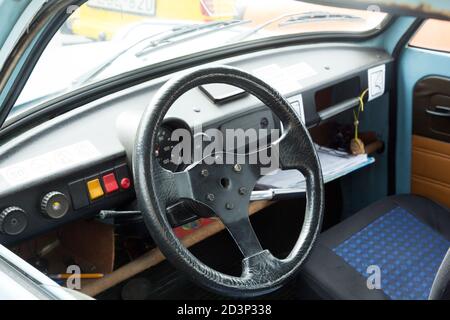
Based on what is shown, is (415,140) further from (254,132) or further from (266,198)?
(266,198)

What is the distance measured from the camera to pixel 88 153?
4.91 ft

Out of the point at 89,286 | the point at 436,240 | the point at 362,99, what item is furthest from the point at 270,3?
the point at 89,286

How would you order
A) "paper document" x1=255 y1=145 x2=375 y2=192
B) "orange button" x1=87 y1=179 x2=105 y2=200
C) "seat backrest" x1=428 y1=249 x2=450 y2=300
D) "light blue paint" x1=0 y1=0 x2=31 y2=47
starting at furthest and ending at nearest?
"paper document" x1=255 y1=145 x2=375 y2=192 → "orange button" x1=87 y1=179 x2=105 y2=200 → "light blue paint" x1=0 y1=0 x2=31 y2=47 → "seat backrest" x1=428 y1=249 x2=450 y2=300

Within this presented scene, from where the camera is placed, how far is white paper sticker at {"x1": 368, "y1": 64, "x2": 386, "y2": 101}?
2219 mm

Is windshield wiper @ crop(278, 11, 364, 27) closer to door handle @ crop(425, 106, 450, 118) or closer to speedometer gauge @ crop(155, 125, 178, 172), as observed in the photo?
door handle @ crop(425, 106, 450, 118)

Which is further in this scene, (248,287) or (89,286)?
(89,286)

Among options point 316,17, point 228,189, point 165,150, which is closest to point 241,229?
point 228,189

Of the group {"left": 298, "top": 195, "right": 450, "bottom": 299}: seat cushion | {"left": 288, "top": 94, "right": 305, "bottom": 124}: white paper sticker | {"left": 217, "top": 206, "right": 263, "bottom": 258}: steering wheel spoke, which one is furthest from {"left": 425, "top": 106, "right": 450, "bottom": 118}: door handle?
{"left": 217, "top": 206, "right": 263, "bottom": 258}: steering wheel spoke

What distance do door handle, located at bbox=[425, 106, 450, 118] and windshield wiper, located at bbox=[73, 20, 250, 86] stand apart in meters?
0.73

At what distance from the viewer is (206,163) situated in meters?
1.37

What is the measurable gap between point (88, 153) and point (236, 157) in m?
0.37

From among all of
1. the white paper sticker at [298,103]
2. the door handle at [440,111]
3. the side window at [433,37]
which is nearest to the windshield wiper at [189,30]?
the white paper sticker at [298,103]

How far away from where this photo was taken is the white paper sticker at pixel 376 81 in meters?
2.22

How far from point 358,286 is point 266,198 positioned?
1.28 ft
